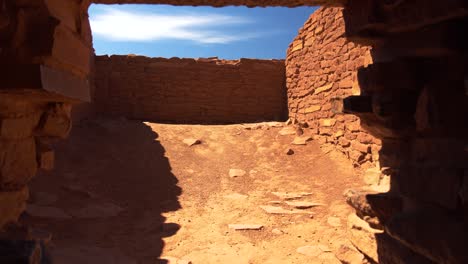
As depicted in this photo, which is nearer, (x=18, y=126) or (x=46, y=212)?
(x=18, y=126)

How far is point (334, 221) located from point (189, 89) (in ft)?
23.4

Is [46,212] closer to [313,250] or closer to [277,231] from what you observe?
[277,231]

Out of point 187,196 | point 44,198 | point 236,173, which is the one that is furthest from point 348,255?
point 44,198

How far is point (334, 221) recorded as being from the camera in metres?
6.16

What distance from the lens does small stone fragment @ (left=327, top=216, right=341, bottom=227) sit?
6048mm

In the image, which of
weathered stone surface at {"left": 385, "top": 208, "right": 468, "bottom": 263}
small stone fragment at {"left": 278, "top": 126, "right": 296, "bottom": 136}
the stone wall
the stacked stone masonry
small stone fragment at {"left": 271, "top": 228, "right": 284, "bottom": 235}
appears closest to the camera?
weathered stone surface at {"left": 385, "top": 208, "right": 468, "bottom": 263}

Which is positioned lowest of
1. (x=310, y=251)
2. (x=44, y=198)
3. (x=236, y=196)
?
(x=310, y=251)

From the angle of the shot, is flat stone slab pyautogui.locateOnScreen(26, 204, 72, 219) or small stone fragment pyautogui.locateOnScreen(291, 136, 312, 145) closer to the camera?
flat stone slab pyautogui.locateOnScreen(26, 204, 72, 219)

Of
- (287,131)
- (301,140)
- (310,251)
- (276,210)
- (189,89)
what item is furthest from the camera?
(189,89)

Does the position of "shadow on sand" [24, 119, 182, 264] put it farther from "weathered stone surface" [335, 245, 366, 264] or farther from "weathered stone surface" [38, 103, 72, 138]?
"weathered stone surface" [335, 245, 366, 264]

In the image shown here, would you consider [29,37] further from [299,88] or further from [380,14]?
[299,88]

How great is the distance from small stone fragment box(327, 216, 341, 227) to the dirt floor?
0.01 meters

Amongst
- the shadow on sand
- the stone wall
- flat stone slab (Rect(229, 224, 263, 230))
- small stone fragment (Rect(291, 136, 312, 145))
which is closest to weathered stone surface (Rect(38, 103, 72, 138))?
the shadow on sand

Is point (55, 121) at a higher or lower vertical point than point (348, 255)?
higher
